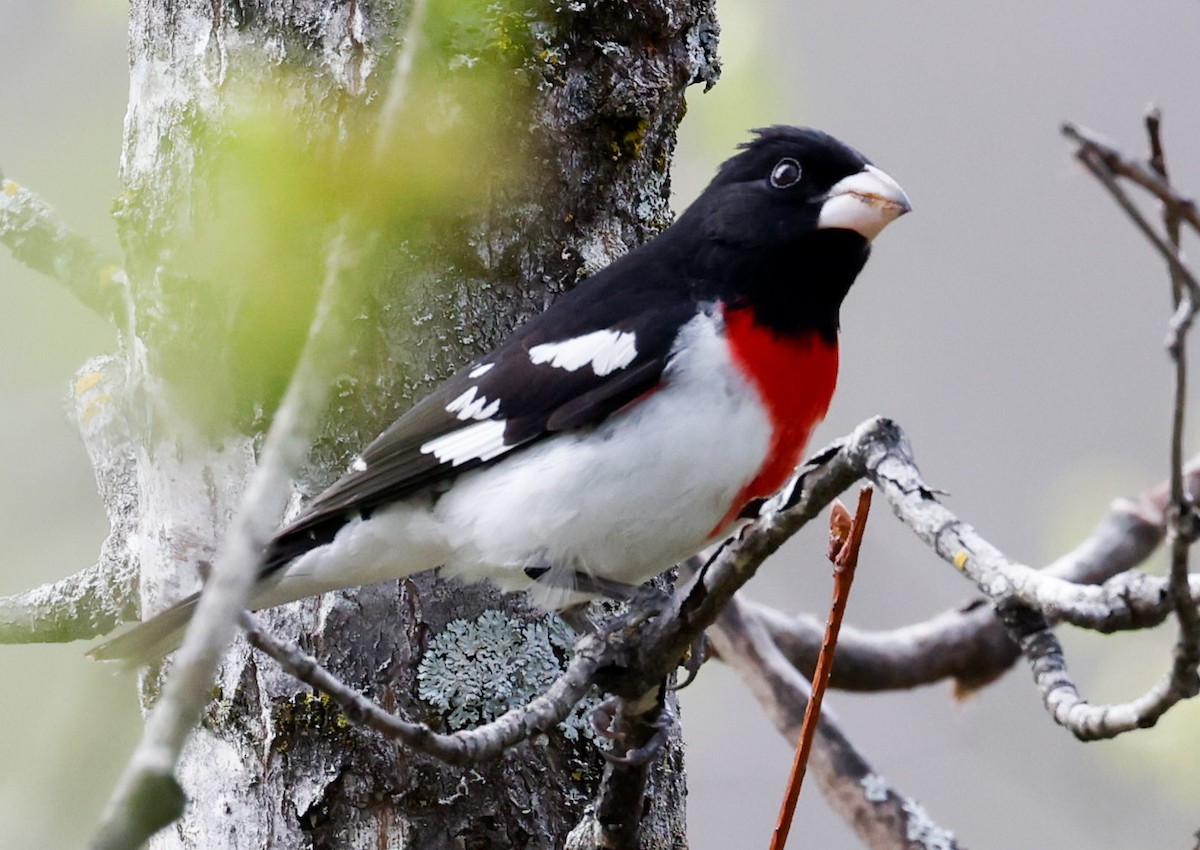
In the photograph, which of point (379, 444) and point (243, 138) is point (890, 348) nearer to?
point (379, 444)

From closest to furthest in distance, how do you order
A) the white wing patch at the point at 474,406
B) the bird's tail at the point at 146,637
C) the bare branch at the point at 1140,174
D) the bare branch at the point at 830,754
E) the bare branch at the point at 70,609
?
1. the bare branch at the point at 1140,174
2. the bird's tail at the point at 146,637
3. the white wing patch at the point at 474,406
4. the bare branch at the point at 70,609
5. the bare branch at the point at 830,754

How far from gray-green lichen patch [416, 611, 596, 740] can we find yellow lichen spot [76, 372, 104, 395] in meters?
0.84

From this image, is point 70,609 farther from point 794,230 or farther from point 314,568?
point 794,230

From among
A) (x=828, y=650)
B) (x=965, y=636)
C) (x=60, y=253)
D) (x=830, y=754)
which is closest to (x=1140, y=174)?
(x=828, y=650)

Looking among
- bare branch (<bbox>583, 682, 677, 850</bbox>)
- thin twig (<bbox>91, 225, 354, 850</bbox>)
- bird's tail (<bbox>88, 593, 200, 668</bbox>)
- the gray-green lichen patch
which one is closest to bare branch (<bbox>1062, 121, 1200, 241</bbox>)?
thin twig (<bbox>91, 225, 354, 850</bbox>)

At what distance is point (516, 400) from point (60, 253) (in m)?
0.84

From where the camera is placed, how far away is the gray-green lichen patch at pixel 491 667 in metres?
2.06

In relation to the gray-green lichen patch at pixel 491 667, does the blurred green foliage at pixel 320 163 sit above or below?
above

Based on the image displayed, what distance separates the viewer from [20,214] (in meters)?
2.34

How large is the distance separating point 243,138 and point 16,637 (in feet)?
4.34

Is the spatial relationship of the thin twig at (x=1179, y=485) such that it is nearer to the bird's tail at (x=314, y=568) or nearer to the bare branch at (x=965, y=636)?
the bird's tail at (x=314, y=568)

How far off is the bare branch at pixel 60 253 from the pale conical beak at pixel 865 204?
115cm

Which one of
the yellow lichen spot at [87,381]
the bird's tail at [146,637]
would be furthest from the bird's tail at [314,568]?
the yellow lichen spot at [87,381]

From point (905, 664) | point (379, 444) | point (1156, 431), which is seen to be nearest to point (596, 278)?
point (379, 444)
